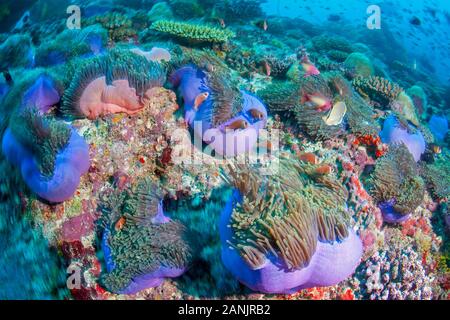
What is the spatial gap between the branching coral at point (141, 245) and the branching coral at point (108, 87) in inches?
42.0

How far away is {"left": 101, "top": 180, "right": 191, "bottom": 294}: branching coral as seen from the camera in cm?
297

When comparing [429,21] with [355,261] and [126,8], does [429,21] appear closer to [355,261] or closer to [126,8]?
[126,8]

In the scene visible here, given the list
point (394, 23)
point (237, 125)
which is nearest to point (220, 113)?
point (237, 125)

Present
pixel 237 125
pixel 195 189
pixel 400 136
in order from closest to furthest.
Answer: pixel 195 189
pixel 237 125
pixel 400 136

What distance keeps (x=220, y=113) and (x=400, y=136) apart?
2495 mm

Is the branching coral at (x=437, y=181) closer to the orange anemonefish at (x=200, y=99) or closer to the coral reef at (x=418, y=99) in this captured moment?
the orange anemonefish at (x=200, y=99)

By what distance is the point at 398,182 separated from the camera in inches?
153

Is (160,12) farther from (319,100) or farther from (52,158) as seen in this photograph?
(52,158)

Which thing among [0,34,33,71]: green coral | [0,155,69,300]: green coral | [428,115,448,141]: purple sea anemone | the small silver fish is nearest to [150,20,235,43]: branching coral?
[0,34,33,71]: green coral

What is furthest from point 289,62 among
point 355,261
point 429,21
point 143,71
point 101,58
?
point 429,21

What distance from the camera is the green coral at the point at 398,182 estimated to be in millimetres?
3783

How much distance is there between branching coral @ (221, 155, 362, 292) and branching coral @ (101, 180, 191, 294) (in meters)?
0.57
